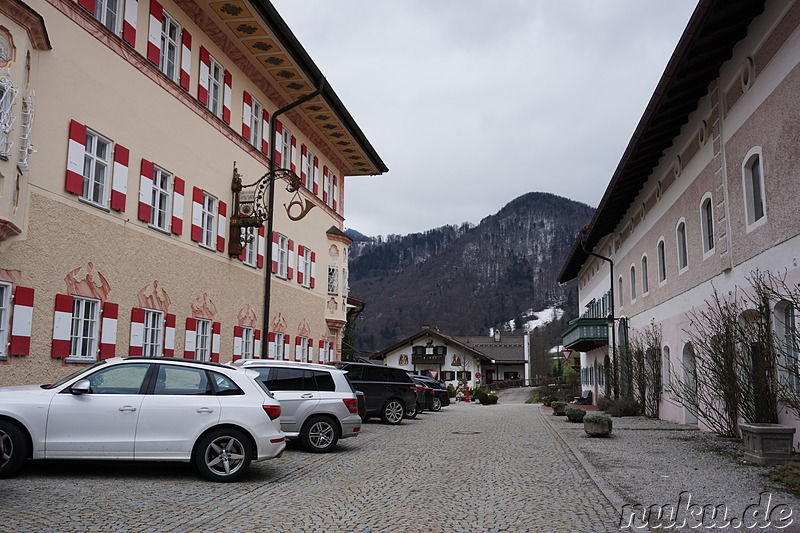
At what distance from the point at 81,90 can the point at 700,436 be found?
51.1 ft

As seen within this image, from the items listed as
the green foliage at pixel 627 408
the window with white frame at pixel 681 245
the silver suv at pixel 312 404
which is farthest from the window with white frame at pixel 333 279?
the silver suv at pixel 312 404

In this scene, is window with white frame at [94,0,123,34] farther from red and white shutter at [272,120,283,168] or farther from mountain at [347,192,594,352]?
mountain at [347,192,594,352]

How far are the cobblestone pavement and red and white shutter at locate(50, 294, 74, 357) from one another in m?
3.48

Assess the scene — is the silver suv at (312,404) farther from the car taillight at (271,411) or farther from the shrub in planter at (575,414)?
the shrub in planter at (575,414)

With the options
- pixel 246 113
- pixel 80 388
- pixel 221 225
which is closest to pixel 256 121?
pixel 246 113

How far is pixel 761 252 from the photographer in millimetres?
14789

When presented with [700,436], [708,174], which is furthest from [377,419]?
[708,174]

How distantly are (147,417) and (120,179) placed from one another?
7.80 metres

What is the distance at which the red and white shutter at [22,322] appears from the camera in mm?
12703

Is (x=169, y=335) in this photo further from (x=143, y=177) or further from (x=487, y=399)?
(x=487, y=399)

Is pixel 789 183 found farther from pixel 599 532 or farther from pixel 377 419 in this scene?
pixel 377 419


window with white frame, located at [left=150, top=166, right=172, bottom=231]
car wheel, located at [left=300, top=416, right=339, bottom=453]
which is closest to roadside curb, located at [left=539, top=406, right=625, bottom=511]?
car wheel, located at [left=300, top=416, right=339, bottom=453]

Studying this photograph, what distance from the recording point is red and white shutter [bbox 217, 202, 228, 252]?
2152 cm

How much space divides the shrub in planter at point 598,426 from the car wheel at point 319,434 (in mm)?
7167
